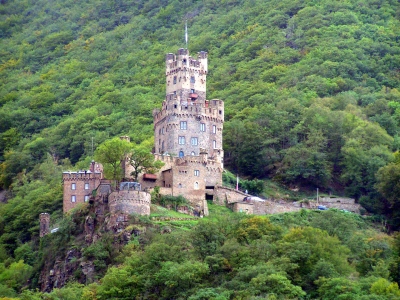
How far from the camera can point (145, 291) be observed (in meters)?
99.9

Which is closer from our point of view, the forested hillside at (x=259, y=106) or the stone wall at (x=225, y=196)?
the stone wall at (x=225, y=196)

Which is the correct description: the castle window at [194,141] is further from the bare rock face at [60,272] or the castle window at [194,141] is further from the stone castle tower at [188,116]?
the bare rock face at [60,272]

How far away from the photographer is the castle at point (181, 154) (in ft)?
372

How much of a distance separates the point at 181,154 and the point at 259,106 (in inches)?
1017

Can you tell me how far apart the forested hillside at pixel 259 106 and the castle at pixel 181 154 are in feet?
22.3

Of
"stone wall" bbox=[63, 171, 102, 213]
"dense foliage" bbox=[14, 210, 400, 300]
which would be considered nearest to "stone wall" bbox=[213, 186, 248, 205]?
"dense foliage" bbox=[14, 210, 400, 300]

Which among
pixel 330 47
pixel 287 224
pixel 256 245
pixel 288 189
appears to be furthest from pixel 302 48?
pixel 256 245

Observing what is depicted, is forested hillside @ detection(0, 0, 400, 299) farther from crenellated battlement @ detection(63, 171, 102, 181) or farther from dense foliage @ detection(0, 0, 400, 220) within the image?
crenellated battlement @ detection(63, 171, 102, 181)

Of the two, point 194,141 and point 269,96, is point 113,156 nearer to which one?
point 194,141

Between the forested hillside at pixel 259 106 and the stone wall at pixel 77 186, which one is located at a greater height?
the forested hillside at pixel 259 106

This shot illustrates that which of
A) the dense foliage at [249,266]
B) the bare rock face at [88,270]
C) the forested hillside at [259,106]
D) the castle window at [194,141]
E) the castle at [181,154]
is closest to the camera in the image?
the dense foliage at [249,266]

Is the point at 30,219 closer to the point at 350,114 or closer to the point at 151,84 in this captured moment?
the point at 350,114

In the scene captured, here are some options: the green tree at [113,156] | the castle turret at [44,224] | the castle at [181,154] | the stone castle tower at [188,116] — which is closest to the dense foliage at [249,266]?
the castle at [181,154]

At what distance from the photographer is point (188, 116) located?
400 feet
